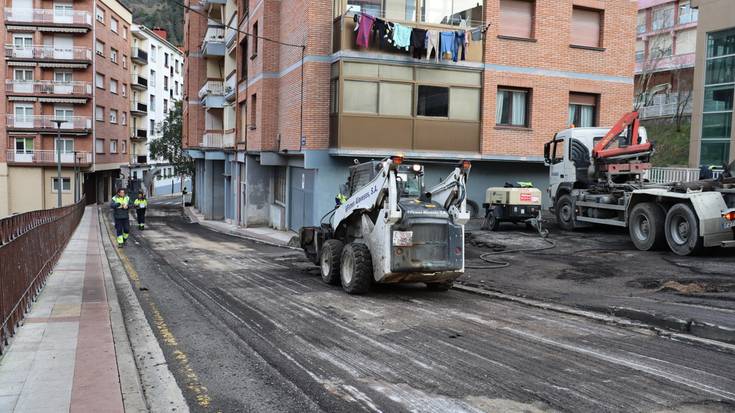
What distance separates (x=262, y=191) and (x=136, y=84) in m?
47.3

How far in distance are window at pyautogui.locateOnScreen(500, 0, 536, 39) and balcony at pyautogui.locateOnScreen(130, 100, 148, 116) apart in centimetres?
5641

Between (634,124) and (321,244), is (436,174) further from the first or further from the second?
(321,244)

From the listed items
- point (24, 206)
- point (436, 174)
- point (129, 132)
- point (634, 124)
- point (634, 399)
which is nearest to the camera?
point (634, 399)

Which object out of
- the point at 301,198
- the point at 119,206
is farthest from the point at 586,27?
the point at 119,206

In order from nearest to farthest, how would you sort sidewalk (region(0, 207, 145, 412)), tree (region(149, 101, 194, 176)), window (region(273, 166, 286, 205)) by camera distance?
1. sidewalk (region(0, 207, 145, 412))
2. window (region(273, 166, 286, 205))
3. tree (region(149, 101, 194, 176))

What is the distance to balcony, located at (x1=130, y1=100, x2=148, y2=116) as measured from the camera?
69812 mm

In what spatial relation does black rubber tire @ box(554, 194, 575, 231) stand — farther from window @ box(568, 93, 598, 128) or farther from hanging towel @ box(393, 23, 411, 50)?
hanging towel @ box(393, 23, 411, 50)

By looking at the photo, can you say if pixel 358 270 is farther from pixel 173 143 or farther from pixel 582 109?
pixel 173 143

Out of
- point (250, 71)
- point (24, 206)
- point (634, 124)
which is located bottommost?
point (24, 206)

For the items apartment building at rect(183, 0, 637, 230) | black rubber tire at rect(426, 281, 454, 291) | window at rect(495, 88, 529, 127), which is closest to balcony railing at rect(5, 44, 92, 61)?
apartment building at rect(183, 0, 637, 230)

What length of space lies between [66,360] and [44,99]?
179ft

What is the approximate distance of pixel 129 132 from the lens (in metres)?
67.8

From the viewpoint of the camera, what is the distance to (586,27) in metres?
22.6

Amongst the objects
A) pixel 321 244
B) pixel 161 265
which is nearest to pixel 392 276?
pixel 321 244
